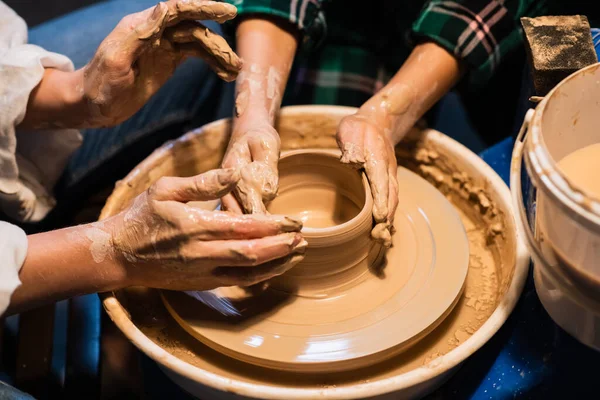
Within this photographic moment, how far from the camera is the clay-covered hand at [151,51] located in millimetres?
1235

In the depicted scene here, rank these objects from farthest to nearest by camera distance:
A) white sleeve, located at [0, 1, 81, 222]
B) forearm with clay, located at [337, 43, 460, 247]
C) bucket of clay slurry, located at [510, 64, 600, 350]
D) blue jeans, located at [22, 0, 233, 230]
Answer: blue jeans, located at [22, 0, 233, 230] → white sleeve, located at [0, 1, 81, 222] → forearm with clay, located at [337, 43, 460, 247] → bucket of clay slurry, located at [510, 64, 600, 350]

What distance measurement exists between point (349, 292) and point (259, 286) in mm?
203

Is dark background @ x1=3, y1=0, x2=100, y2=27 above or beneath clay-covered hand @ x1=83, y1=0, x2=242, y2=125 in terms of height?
beneath

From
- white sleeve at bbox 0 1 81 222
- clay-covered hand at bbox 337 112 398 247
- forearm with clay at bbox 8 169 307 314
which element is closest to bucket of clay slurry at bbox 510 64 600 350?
clay-covered hand at bbox 337 112 398 247

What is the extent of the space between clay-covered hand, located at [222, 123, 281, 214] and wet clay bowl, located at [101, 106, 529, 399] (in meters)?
0.32

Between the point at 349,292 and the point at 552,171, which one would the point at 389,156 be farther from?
the point at 552,171

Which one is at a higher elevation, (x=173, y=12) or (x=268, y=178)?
(x=173, y=12)

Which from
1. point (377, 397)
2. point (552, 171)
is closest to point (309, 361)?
point (377, 397)

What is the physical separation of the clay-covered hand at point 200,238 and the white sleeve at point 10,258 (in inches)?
7.0

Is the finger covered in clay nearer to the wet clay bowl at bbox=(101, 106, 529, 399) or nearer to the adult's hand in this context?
the adult's hand

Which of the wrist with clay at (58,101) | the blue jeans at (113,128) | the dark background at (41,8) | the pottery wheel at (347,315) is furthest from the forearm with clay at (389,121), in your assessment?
the dark background at (41,8)

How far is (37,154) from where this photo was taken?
1.68 m

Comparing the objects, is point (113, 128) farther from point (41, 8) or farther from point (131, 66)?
point (41, 8)

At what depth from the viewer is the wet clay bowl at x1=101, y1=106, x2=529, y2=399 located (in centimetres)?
110
